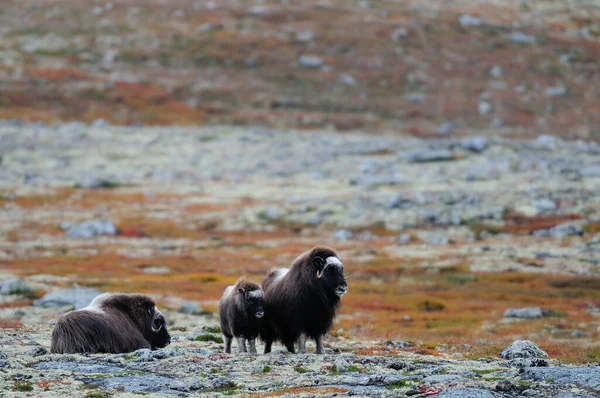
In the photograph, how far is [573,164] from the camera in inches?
3378

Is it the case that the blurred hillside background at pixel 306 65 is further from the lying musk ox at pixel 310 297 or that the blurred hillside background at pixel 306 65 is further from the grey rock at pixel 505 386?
the grey rock at pixel 505 386

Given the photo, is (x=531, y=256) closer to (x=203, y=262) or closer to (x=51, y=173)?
(x=203, y=262)

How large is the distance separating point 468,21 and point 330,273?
132 meters

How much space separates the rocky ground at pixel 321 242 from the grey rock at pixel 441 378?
0.06m

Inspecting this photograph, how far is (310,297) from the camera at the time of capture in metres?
19.3

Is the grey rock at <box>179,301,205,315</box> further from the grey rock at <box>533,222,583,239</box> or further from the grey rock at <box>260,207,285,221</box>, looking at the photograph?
the grey rock at <box>260,207,285,221</box>

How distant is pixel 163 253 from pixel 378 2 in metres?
106

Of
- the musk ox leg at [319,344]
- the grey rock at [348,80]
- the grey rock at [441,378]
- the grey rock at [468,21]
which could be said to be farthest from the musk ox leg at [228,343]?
the grey rock at [468,21]

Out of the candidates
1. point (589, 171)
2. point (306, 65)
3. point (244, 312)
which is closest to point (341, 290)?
point (244, 312)

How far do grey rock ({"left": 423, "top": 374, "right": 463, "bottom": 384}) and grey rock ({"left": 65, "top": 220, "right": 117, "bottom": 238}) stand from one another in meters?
51.5

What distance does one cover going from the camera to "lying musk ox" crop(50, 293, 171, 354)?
18.6m

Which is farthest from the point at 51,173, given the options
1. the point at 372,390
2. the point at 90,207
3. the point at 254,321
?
the point at 372,390

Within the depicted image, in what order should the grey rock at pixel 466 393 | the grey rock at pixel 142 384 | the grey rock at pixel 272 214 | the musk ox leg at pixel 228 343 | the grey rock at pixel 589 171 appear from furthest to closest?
1. the grey rock at pixel 589 171
2. the grey rock at pixel 272 214
3. the musk ox leg at pixel 228 343
4. the grey rock at pixel 142 384
5. the grey rock at pixel 466 393

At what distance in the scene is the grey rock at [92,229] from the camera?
209 feet
